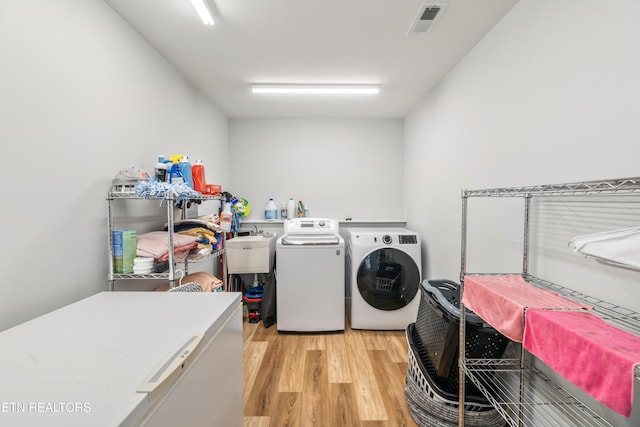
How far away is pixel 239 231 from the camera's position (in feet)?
10.4

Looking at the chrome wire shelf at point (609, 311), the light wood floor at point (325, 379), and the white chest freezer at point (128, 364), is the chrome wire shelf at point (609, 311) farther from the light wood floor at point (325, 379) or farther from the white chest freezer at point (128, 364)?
the white chest freezer at point (128, 364)

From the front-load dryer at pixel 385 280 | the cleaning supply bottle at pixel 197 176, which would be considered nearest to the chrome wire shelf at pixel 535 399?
the front-load dryer at pixel 385 280

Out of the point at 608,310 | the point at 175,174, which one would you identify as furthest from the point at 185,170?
the point at 608,310

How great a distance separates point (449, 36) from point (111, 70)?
2.04 metres

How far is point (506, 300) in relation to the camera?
0.97m

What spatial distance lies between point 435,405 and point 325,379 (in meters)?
0.78

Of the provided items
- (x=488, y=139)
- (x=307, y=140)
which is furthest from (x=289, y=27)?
(x=307, y=140)

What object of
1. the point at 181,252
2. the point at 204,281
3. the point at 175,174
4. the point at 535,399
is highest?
the point at 175,174

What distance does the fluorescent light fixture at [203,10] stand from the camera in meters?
1.34

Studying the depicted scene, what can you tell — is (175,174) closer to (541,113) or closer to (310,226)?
(310,226)

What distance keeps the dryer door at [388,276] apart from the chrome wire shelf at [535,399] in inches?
43.3

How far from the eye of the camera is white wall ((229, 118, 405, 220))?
3.31 meters

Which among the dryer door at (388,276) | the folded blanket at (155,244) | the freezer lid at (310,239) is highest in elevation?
the folded blanket at (155,244)

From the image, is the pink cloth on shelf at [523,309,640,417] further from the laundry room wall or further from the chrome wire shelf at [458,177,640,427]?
the laundry room wall
